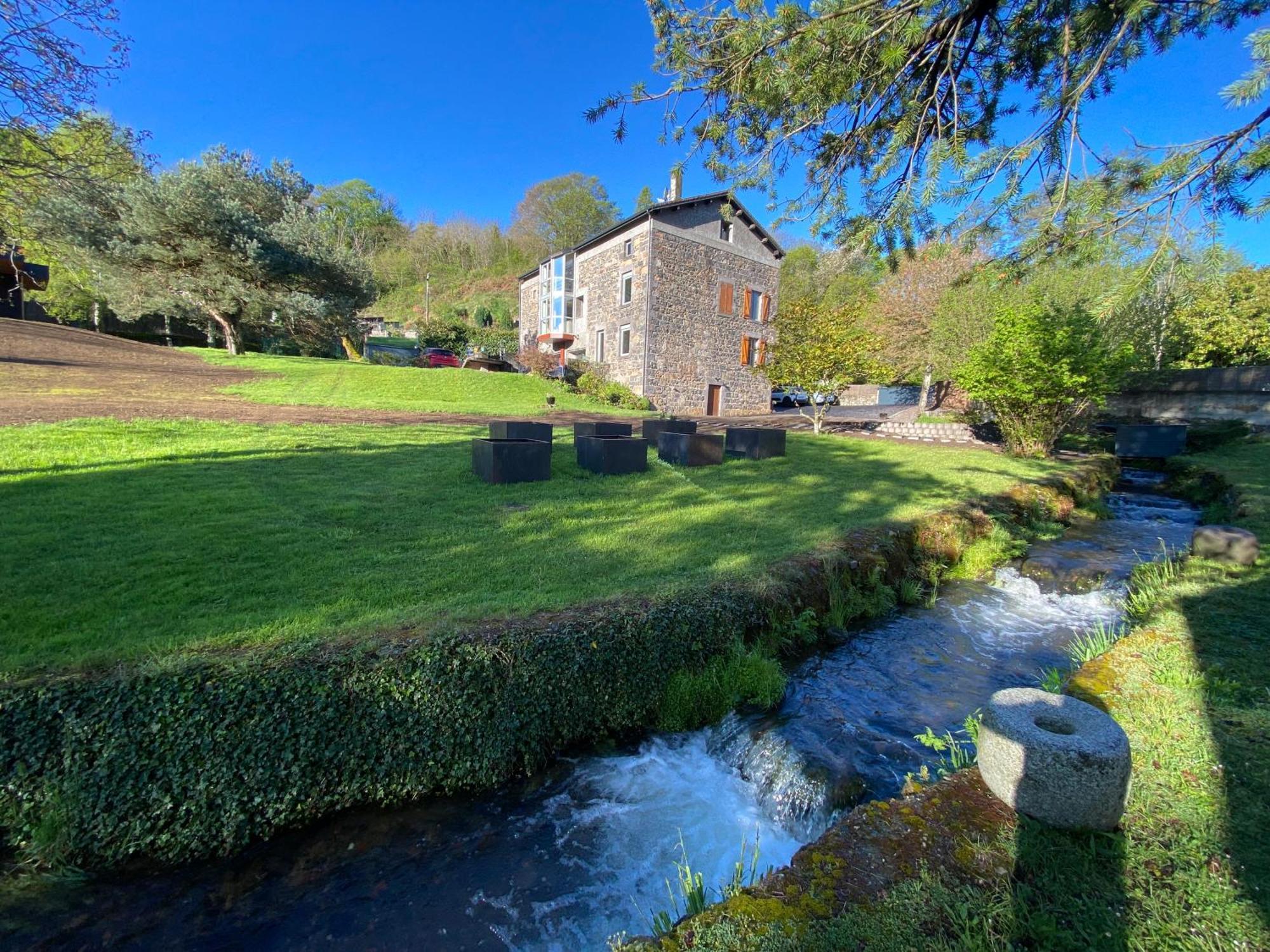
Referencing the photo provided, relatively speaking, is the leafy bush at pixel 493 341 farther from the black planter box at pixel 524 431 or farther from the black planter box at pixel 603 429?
the black planter box at pixel 524 431

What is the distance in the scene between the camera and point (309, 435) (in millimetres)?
10219

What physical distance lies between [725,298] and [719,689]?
24.1 metres

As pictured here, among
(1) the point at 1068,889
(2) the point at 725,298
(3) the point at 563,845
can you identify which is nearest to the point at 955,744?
(1) the point at 1068,889

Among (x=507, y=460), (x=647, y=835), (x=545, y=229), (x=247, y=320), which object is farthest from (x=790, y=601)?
(x=545, y=229)

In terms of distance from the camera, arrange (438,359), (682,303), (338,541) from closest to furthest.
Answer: (338,541), (682,303), (438,359)

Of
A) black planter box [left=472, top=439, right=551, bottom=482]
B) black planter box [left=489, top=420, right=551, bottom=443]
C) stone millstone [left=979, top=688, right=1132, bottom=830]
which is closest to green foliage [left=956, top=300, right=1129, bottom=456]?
black planter box [left=489, top=420, right=551, bottom=443]

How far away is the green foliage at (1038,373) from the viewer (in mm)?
11203

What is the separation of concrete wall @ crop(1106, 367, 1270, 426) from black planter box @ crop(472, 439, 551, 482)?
19640 millimetres

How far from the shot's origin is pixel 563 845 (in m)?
2.84

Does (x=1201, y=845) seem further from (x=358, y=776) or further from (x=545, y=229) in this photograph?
(x=545, y=229)

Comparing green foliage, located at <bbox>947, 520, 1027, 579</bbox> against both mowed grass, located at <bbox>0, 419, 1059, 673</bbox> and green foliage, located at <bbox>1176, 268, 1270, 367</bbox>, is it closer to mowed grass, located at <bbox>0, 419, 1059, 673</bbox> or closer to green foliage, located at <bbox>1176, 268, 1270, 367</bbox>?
mowed grass, located at <bbox>0, 419, 1059, 673</bbox>

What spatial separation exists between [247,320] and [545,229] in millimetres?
36093

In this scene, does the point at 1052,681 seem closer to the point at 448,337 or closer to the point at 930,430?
the point at 930,430

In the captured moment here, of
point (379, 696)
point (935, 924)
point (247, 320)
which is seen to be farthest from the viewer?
point (247, 320)
